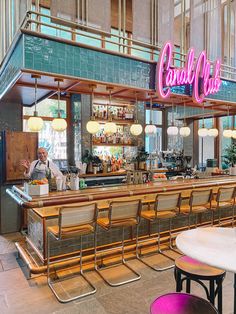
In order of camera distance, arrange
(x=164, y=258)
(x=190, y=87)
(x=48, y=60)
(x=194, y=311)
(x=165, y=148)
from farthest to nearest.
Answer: (x=165, y=148)
(x=190, y=87)
(x=164, y=258)
(x=48, y=60)
(x=194, y=311)

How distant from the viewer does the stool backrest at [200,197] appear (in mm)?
4316

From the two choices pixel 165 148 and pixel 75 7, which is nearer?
pixel 75 7

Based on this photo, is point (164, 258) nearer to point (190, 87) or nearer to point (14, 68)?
point (190, 87)

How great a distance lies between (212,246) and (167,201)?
1856 mm

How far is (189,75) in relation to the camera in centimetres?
490

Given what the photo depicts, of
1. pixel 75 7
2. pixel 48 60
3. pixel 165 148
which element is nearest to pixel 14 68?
pixel 48 60

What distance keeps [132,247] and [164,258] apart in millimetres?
541

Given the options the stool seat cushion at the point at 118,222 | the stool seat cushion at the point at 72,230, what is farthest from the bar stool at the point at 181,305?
the stool seat cushion at the point at 118,222

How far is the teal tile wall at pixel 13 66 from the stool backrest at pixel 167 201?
107 inches

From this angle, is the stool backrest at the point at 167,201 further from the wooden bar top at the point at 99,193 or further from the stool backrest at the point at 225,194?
→ the stool backrest at the point at 225,194

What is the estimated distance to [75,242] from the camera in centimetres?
387

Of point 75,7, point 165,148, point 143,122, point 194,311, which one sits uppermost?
point 75,7

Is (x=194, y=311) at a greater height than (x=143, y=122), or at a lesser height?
lesser

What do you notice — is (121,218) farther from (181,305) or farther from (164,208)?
(181,305)
